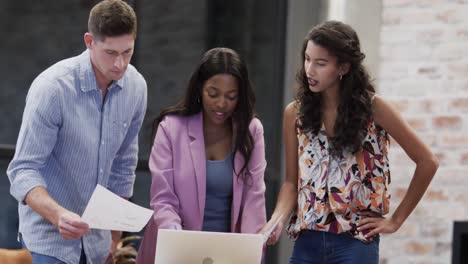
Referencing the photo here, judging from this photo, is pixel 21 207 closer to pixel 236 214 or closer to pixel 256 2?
pixel 236 214

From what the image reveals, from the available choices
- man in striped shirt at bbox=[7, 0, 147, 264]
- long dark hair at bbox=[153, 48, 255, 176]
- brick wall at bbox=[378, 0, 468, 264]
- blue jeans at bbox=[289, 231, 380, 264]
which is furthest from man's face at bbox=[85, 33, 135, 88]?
brick wall at bbox=[378, 0, 468, 264]

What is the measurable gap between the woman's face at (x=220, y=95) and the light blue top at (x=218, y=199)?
0.17 metres

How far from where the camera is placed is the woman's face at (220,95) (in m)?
2.55

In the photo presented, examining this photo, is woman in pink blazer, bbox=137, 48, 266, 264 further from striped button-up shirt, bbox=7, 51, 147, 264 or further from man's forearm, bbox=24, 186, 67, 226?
man's forearm, bbox=24, 186, 67, 226

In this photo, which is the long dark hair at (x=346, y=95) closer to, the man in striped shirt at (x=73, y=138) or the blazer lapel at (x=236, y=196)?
the blazer lapel at (x=236, y=196)

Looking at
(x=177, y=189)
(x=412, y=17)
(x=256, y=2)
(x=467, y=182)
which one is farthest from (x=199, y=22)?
(x=177, y=189)

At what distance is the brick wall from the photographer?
3.46m

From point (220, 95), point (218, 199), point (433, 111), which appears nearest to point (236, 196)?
point (218, 199)

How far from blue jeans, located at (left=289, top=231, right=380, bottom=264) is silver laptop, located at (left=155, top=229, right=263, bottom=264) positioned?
0.53ft

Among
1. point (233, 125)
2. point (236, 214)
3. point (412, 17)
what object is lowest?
point (236, 214)

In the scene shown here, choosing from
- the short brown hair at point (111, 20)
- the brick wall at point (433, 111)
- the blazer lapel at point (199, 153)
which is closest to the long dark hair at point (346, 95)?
the blazer lapel at point (199, 153)

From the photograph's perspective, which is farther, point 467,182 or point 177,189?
point 467,182

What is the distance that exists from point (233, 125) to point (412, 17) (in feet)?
4.19

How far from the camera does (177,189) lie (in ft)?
8.30
